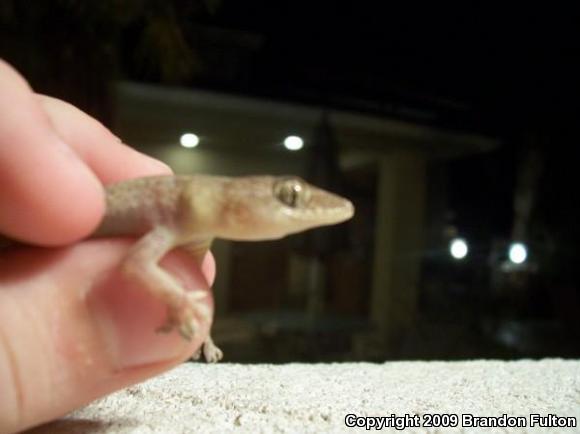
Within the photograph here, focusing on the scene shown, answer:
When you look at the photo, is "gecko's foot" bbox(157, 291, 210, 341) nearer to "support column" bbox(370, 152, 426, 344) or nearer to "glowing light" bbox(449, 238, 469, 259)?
"support column" bbox(370, 152, 426, 344)

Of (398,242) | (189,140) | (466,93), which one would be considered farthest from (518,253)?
(189,140)

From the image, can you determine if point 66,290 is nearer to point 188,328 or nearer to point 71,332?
point 71,332

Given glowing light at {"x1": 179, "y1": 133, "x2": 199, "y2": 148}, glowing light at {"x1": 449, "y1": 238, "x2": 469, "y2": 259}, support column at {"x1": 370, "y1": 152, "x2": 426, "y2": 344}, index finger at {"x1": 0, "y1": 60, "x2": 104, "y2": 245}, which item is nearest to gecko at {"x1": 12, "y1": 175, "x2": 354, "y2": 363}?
index finger at {"x1": 0, "y1": 60, "x2": 104, "y2": 245}

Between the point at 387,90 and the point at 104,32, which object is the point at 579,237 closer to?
the point at 387,90

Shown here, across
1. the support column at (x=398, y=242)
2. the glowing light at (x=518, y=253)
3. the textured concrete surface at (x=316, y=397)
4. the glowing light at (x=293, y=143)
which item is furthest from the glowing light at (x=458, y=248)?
the textured concrete surface at (x=316, y=397)

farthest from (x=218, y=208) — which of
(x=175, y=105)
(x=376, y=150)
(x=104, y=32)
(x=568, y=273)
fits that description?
(x=568, y=273)

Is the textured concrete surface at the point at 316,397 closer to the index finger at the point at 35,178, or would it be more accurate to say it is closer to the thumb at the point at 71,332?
the thumb at the point at 71,332

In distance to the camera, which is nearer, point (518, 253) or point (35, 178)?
point (35, 178)
